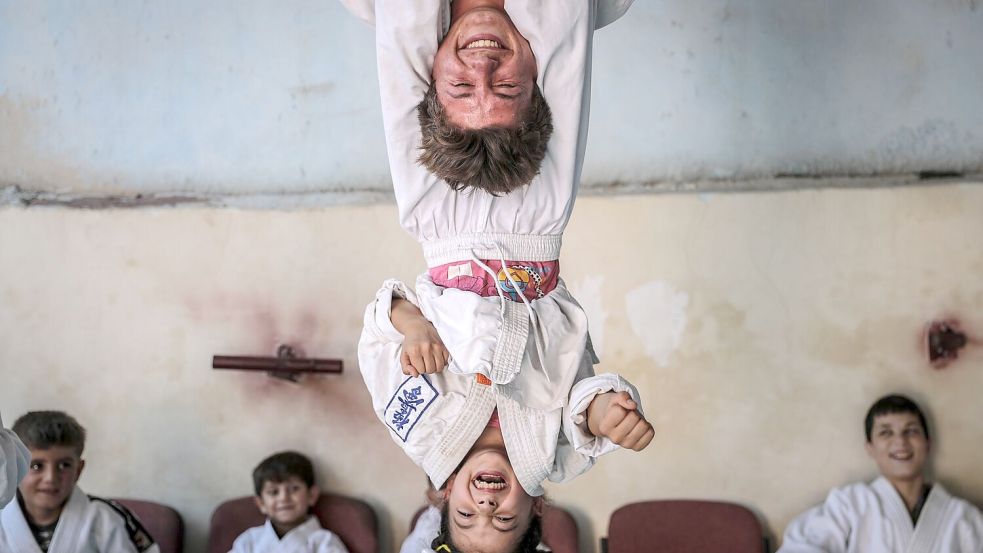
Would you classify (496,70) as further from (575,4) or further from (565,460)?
(565,460)

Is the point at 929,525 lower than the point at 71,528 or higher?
higher

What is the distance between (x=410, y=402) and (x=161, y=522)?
2.23 meters

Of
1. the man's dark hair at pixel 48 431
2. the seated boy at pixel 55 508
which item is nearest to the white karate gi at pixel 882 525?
the seated boy at pixel 55 508

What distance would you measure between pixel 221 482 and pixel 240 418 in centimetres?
26

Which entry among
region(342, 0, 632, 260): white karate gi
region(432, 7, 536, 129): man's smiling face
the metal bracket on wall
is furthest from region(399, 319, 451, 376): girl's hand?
the metal bracket on wall

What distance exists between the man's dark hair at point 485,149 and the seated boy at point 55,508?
217 cm

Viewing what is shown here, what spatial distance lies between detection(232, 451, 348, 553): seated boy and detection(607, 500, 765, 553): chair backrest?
3.34 feet

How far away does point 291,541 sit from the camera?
3713 mm

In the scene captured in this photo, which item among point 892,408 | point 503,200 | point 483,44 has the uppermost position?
point 483,44

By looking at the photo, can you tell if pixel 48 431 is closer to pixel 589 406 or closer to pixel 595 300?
pixel 595 300

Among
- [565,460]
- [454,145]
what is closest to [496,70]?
[454,145]

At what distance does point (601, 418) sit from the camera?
6.29 ft

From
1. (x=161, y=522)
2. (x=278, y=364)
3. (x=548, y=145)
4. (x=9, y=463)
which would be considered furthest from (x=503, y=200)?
(x=161, y=522)

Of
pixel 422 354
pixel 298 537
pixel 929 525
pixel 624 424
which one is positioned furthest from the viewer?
pixel 298 537
